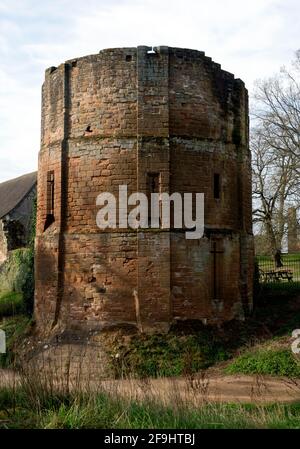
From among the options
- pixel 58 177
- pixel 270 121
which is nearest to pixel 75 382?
pixel 58 177

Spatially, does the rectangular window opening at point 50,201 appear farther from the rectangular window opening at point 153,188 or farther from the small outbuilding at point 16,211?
the small outbuilding at point 16,211

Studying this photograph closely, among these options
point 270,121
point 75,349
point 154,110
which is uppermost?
point 270,121

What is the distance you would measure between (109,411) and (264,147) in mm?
26221

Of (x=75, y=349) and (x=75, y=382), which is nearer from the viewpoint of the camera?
(x=75, y=382)

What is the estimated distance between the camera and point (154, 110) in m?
15.0

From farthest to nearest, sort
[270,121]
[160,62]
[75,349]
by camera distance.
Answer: [270,121] → [160,62] → [75,349]

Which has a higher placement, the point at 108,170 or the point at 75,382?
the point at 108,170

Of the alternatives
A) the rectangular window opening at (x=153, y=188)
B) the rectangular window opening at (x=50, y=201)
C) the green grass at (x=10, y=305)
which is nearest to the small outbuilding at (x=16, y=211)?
the green grass at (x=10, y=305)

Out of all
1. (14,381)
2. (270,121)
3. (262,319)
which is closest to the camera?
(14,381)

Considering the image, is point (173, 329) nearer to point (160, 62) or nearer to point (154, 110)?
point (154, 110)
